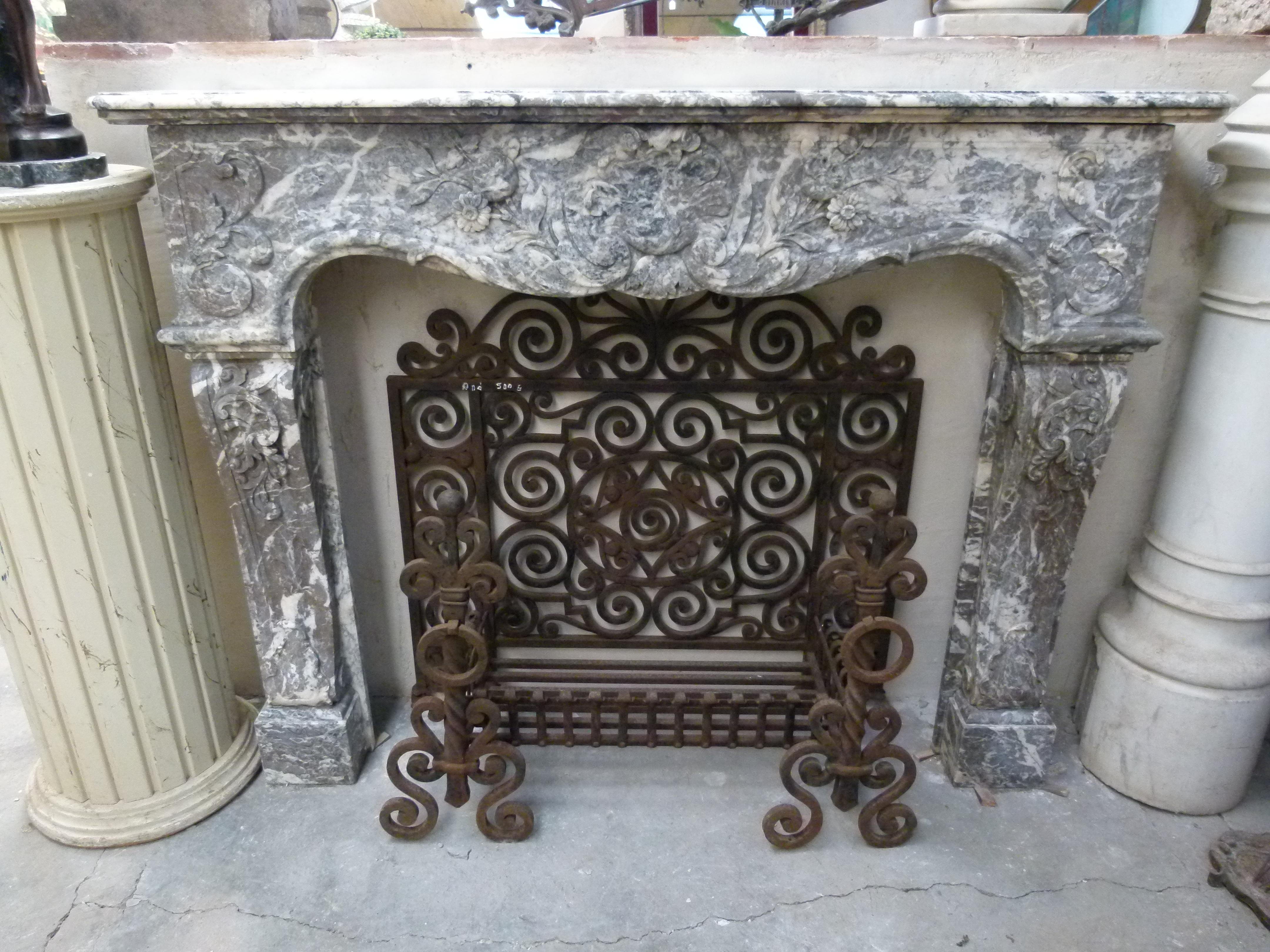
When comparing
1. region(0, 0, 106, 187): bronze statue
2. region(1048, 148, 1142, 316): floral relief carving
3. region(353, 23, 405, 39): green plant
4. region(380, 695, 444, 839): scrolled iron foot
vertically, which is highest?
region(353, 23, 405, 39): green plant

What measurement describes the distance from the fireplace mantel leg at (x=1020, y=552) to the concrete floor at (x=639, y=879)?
0.12 meters

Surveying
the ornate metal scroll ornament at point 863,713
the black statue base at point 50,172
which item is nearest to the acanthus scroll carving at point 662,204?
the black statue base at point 50,172

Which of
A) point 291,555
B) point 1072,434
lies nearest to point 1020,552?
point 1072,434

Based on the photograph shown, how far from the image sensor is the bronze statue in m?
1.34

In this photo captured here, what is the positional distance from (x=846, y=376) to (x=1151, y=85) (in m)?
0.70

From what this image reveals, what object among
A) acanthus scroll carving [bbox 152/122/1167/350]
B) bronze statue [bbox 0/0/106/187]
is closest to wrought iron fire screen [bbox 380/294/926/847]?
acanthus scroll carving [bbox 152/122/1167/350]

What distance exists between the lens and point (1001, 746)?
1812 mm

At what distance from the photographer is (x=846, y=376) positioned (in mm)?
1761

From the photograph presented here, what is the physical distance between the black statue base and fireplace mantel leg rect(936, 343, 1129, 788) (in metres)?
1.57

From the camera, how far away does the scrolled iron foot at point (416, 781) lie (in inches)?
64.8

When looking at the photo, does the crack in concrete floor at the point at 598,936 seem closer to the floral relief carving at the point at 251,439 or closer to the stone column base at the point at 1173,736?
the stone column base at the point at 1173,736

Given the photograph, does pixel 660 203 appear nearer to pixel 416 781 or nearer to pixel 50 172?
pixel 50 172

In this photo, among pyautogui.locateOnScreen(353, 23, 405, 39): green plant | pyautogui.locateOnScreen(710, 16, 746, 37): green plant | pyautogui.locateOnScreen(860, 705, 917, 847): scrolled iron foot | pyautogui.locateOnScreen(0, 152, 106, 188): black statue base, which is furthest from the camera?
pyautogui.locateOnScreen(710, 16, 746, 37): green plant

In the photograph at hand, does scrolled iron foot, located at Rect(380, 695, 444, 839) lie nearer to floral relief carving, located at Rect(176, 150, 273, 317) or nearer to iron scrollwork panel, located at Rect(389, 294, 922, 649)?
iron scrollwork panel, located at Rect(389, 294, 922, 649)
